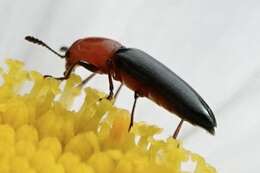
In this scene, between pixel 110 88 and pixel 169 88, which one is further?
pixel 110 88

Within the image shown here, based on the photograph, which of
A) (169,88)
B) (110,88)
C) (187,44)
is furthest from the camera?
(187,44)

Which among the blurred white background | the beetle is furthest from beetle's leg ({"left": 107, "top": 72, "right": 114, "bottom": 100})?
the blurred white background

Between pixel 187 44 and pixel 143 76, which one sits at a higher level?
pixel 143 76

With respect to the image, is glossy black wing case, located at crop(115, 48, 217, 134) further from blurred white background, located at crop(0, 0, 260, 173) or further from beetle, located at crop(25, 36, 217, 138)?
blurred white background, located at crop(0, 0, 260, 173)

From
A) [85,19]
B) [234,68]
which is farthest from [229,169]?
[85,19]

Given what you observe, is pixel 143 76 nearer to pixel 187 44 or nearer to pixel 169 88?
pixel 169 88

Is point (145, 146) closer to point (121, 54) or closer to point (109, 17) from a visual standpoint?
point (121, 54)

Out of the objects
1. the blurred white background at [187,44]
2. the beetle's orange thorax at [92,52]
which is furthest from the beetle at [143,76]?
the blurred white background at [187,44]

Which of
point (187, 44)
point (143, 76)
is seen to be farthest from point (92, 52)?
point (187, 44)

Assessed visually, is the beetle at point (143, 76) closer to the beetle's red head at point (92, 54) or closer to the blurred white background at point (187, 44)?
the beetle's red head at point (92, 54)
